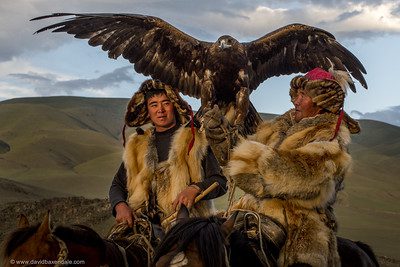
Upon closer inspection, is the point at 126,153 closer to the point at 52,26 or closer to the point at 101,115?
the point at 52,26

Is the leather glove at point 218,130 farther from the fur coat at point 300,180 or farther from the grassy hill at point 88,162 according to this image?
the grassy hill at point 88,162

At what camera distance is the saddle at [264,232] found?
3.49 metres

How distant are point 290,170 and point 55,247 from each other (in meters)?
1.33

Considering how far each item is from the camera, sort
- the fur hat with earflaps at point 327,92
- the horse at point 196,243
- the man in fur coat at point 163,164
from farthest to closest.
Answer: the man in fur coat at point 163,164
the fur hat with earflaps at point 327,92
the horse at point 196,243

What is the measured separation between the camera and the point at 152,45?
922 centimetres

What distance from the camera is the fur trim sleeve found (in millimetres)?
3518

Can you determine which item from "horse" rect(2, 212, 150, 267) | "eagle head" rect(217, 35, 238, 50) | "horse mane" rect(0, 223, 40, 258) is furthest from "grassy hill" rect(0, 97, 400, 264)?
"eagle head" rect(217, 35, 238, 50)

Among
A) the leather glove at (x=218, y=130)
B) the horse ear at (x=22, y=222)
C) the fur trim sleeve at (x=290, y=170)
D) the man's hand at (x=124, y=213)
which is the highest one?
the leather glove at (x=218, y=130)

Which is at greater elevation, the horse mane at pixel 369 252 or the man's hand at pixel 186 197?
the man's hand at pixel 186 197

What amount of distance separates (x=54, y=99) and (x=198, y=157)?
11820cm

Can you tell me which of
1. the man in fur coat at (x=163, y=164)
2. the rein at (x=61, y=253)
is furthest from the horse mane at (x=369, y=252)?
the rein at (x=61, y=253)

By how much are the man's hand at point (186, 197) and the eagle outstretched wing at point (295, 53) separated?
513cm

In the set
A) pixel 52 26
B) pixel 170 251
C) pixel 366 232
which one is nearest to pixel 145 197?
pixel 170 251

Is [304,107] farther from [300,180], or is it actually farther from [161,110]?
[161,110]
